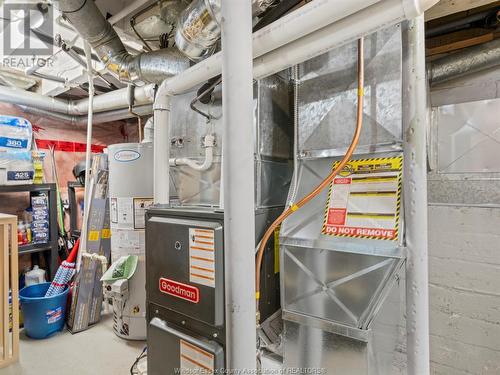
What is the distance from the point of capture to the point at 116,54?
202 centimetres

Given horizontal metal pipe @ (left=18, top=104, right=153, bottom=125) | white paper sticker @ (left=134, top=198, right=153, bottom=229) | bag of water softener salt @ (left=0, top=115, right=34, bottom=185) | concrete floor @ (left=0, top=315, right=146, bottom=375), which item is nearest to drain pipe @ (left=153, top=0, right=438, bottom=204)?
white paper sticker @ (left=134, top=198, right=153, bottom=229)

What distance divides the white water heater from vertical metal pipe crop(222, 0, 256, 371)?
6.00ft

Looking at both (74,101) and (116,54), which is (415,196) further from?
(74,101)

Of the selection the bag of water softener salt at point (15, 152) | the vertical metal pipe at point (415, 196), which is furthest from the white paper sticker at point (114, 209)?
the vertical metal pipe at point (415, 196)

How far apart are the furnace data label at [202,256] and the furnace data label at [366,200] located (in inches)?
24.5

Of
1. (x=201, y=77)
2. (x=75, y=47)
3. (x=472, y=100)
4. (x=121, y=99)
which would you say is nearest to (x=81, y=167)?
(x=121, y=99)

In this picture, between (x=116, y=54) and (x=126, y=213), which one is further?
(x=126, y=213)

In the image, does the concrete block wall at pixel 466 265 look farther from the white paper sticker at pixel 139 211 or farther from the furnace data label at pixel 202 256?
the white paper sticker at pixel 139 211

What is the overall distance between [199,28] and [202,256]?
1.13 meters

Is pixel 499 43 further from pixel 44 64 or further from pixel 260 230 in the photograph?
pixel 44 64

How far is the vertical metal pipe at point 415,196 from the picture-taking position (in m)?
1.10

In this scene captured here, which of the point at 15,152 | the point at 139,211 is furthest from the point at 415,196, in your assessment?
the point at 15,152

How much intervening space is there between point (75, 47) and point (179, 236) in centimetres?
235

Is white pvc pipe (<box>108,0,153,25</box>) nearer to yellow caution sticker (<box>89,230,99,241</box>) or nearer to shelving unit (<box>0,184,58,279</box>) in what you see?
yellow caution sticker (<box>89,230,99,241</box>)
